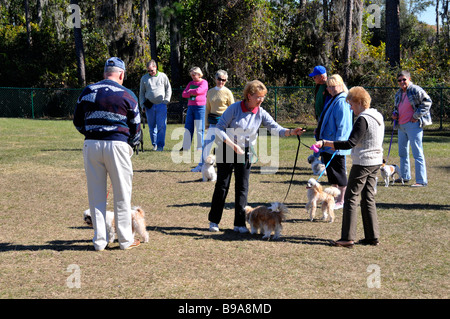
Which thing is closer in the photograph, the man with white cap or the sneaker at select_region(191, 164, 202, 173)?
the man with white cap

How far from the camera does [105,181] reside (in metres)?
5.57

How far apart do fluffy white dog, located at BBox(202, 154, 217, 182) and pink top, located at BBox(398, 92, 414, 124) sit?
140 inches

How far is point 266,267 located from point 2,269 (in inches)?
103

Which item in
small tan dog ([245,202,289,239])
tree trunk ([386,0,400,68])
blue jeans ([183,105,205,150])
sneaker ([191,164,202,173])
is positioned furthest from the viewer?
tree trunk ([386,0,400,68])

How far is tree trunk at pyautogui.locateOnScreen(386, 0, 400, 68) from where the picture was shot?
979 inches

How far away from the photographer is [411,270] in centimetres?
514

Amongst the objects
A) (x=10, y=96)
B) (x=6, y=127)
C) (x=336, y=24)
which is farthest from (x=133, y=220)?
(x=10, y=96)

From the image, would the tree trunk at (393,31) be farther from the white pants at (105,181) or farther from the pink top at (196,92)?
the white pants at (105,181)

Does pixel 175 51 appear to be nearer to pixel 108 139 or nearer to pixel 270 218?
pixel 270 218

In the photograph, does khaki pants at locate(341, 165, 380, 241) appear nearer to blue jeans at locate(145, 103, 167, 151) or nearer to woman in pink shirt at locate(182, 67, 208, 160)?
woman in pink shirt at locate(182, 67, 208, 160)

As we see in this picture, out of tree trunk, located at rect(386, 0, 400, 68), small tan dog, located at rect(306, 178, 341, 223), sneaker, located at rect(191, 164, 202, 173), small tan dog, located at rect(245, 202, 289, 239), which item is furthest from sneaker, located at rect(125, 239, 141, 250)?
tree trunk, located at rect(386, 0, 400, 68)

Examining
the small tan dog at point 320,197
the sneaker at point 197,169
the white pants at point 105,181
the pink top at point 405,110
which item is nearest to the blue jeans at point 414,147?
the pink top at point 405,110

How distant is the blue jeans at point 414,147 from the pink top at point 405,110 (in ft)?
0.33
